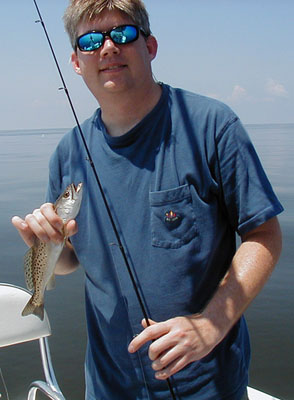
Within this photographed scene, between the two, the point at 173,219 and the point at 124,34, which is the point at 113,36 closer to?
the point at 124,34

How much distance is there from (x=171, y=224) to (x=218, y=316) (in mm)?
464

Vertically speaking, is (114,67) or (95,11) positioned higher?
(95,11)

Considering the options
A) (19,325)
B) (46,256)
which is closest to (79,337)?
(19,325)

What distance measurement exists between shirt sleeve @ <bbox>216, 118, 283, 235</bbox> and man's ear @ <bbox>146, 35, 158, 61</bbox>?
0.74 meters

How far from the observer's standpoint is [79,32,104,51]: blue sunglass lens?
2347 millimetres

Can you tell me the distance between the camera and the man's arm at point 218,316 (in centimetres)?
188

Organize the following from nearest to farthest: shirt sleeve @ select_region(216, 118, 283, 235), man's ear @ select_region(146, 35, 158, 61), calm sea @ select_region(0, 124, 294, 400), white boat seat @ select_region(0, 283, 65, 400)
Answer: shirt sleeve @ select_region(216, 118, 283, 235) → man's ear @ select_region(146, 35, 158, 61) → white boat seat @ select_region(0, 283, 65, 400) → calm sea @ select_region(0, 124, 294, 400)

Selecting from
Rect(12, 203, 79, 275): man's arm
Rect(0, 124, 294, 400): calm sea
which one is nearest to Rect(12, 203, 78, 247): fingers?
Rect(12, 203, 79, 275): man's arm

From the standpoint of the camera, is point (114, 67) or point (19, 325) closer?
point (114, 67)

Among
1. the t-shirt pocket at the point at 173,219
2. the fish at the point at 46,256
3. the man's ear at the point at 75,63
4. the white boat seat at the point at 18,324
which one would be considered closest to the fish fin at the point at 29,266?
the fish at the point at 46,256

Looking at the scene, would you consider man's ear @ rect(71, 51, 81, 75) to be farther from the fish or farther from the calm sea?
the calm sea

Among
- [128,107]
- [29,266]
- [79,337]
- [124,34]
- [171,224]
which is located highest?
[124,34]

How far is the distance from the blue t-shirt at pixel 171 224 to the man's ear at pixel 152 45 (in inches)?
11.2

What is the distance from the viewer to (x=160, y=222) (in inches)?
87.0
